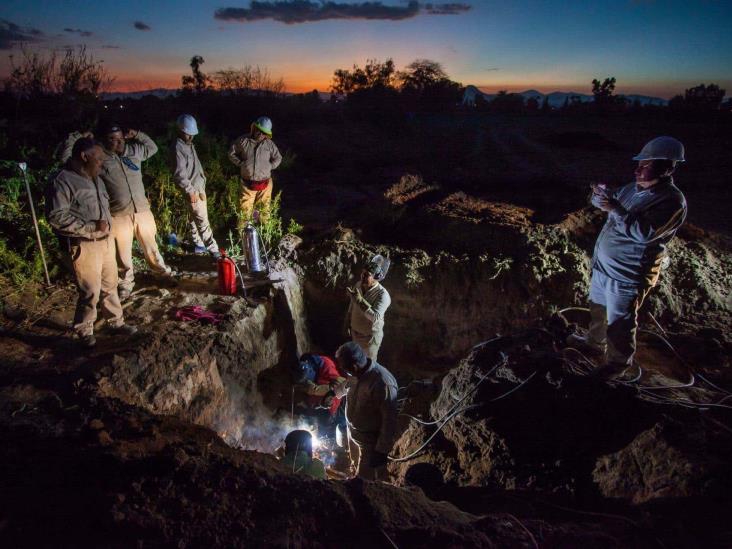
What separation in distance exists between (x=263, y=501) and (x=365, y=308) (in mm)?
2742

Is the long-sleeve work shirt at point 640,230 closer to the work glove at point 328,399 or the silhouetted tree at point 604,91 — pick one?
the work glove at point 328,399

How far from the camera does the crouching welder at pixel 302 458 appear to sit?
346 centimetres

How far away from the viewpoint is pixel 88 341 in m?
4.03

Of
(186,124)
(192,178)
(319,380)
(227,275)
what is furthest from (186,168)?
(319,380)

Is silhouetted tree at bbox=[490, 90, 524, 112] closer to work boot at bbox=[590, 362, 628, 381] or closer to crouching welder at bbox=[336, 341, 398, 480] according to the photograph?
work boot at bbox=[590, 362, 628, 381]

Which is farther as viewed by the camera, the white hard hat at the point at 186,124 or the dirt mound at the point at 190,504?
the white hard hat at the point at 186,124

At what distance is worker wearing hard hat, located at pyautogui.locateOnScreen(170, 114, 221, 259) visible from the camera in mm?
5586

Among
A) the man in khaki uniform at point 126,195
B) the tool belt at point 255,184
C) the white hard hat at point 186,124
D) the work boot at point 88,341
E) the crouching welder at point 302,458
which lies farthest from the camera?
the tool belt at point 255,184

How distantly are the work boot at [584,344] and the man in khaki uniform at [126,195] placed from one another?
17.5ft

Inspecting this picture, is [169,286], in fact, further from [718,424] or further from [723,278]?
[723,278]

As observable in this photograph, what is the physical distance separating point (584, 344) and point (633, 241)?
147 cm

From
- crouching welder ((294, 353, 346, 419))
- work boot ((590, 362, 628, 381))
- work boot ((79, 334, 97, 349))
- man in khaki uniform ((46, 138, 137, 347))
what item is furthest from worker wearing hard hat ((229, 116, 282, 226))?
work boot ((590, 362, 628, 381))

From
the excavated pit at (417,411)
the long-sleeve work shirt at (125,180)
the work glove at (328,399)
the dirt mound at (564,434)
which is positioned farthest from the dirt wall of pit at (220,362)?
the dirt mound at (564,434)

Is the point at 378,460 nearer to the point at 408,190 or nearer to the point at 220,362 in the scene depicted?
the point at 220,362
